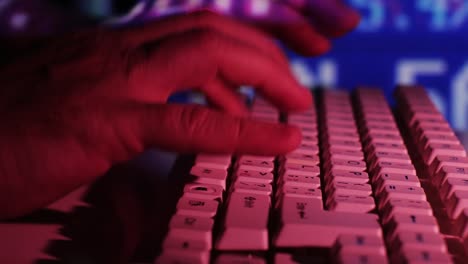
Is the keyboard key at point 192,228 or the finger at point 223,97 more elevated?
the finger at point 223,97

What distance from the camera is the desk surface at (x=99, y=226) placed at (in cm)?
52

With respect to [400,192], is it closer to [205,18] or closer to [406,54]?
[205,18]

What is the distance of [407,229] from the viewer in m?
0.47

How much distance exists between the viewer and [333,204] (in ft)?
1.73

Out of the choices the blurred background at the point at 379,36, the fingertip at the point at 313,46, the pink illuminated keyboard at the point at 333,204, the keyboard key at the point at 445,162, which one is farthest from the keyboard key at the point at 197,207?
the blurred background at the point at 379,36

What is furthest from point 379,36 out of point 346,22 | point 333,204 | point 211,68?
point 333,204

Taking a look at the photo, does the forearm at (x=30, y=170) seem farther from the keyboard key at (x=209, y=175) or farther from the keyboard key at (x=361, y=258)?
the keyboard key at (x=361, y=258)

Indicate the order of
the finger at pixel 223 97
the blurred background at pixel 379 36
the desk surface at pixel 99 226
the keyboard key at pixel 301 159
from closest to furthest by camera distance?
the desk surface at pixel 99 226 < the keyboard key at pixel 301 159 < the finger at pixel 223 97 < the blurred background at pixel 379 36

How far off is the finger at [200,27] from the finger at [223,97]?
0.07 metres

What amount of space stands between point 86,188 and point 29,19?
0.78 m

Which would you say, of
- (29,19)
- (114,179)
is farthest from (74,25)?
(114,179)

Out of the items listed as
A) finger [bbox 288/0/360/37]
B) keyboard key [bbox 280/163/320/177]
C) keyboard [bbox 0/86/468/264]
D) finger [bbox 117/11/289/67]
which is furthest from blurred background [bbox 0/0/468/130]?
keyboard key [bbox 280/163/320/177]

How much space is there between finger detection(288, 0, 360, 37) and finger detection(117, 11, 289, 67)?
156 mm

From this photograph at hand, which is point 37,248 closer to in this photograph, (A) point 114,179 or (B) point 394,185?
(A) point 114,179
